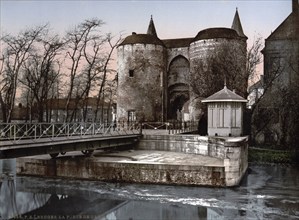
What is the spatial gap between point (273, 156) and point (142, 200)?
43.0 ft

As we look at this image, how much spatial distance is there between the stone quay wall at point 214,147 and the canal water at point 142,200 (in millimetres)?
783

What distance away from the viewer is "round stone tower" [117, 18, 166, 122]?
120 ft

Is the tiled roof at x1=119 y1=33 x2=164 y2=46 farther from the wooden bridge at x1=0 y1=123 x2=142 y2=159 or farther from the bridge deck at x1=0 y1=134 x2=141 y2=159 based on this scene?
the bridge deck at x1=0 y1=134 x2=141 y2=159

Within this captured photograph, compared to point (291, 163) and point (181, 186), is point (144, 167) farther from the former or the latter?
point (291, 163)

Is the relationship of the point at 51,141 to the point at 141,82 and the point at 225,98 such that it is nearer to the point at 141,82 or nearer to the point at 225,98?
the point at 225,98

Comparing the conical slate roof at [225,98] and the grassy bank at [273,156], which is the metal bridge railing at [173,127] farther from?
the conical slate roof at [225,98]

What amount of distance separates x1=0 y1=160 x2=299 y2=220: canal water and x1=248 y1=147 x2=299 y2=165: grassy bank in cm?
585

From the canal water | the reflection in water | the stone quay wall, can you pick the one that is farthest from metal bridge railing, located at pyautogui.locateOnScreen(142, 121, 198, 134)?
the reflection in water

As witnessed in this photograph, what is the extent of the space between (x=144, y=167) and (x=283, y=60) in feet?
69.8

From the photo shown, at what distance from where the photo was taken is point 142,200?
562 inches

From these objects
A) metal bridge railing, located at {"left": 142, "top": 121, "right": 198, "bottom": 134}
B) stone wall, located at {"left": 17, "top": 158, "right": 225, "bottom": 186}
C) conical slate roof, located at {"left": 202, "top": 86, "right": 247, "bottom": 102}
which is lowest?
A: stone wall, located at {"left": 17, "top": 158, "right": 225, "bottom": 186}

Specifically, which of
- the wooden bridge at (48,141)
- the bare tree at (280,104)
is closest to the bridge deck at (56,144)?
the wooden bridge at (48,141)

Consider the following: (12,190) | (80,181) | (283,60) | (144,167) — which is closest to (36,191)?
(12,190)

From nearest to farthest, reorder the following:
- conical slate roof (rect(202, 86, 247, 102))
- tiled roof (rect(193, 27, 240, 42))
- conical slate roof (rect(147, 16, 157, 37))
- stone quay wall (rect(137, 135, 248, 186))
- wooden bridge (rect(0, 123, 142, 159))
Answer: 1. wooden bridge (rect(0, 123, 142, 159))
2. stone quay wall (rect(137, 135, 248, 186))
3. conical slate roof (rect(202, 86, 247, 102))
4. tiled roof (rect(193, 27, 240, 42))
5. conical slate roof (rect(147, 16, 157, 37))
